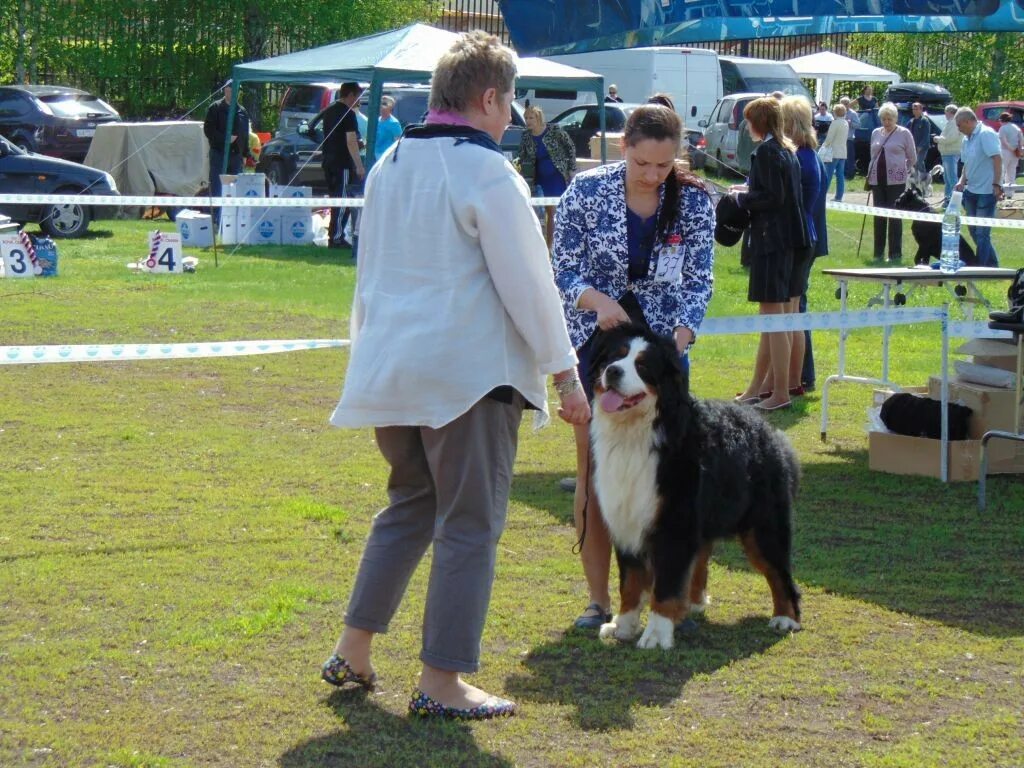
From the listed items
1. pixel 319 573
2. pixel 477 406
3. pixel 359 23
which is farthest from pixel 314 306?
pixel 359 23

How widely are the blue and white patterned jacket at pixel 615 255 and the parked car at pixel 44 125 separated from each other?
869 inches

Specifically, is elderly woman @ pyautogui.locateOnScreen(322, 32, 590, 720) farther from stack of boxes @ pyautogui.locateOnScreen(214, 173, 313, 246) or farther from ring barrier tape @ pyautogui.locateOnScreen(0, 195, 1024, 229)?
stack of boxes @ pyautogui.locateOnScreen(214, 173, 313, 246)

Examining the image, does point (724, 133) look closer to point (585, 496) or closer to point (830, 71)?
point (830, 71)

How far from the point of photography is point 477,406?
Answer: 3898 millimetres

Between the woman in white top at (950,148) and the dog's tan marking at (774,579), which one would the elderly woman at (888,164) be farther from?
the dog's tan marking at (774,579)

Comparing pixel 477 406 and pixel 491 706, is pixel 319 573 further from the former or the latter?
pixel 477 406

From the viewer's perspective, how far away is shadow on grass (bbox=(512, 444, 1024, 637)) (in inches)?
218

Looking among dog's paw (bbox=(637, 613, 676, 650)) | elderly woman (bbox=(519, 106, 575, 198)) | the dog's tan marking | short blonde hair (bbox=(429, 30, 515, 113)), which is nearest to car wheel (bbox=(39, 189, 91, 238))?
elderly woman (bbox=(519, 106, 575, 198))

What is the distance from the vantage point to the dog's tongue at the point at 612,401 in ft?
14.9

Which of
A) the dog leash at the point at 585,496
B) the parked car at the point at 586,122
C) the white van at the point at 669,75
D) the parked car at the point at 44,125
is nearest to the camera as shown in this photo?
the dog leash at the point at 585,496

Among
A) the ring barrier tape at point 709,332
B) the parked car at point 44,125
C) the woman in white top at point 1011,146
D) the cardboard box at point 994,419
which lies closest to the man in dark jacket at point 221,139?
the parked car at point 44,125

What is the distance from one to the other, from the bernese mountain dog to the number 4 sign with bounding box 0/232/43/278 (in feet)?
38.9

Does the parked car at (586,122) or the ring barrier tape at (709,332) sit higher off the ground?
the parked car at (586,122)

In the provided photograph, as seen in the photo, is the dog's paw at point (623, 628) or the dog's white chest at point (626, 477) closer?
the dog's white chest at point (626, 477)
